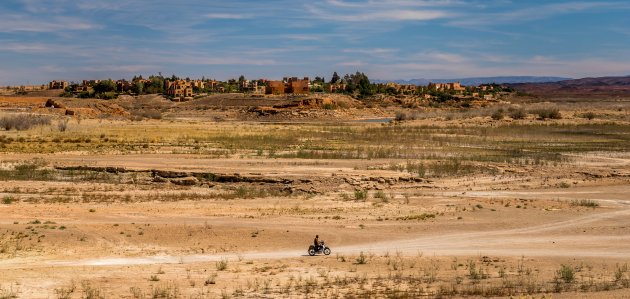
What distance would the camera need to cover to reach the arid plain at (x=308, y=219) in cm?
1377

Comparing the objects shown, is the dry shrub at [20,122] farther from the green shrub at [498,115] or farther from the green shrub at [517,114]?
the green shrub at [517,114]

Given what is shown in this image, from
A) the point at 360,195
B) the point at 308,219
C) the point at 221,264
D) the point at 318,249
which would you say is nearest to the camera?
the point at 221,264

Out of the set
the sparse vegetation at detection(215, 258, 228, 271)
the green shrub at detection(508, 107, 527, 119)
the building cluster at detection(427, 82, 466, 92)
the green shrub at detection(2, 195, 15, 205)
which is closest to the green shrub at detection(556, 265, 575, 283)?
the sparse vegetation at detection(215, 258, 228, 271)

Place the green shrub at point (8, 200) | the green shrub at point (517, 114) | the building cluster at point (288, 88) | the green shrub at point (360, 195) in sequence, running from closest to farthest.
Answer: the green shrub at point (8, 200) < the green shrub at point (360, 195) < the green shrub at point (517, 114) < the building cluster at point (288, 88)

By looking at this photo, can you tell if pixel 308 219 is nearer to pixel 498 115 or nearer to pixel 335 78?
pixel 498 115

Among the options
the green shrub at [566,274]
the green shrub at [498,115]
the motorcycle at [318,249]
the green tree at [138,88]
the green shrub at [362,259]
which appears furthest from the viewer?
the green tree at [138,88]

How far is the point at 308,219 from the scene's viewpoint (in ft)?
70.2

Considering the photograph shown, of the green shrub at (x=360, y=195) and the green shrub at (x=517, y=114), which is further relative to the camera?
the green shrub at (x=517, y=114)

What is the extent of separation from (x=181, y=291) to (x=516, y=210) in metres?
13.8

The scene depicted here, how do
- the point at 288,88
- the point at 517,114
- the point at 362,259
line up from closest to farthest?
the point at 362,259 < the point at 517,114 < the point at 288,88

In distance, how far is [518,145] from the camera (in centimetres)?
4638

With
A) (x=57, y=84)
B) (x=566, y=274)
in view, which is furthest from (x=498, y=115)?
(x=57, y=84)

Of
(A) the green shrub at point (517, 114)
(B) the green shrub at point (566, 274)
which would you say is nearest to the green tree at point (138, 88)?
(A) the green shrub at point (517, 114)

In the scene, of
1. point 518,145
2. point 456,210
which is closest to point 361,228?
point 456,210
